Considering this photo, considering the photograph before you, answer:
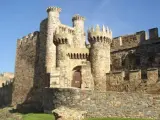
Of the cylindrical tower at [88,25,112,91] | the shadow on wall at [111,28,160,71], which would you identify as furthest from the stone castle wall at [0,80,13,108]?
the cylindrical tower at [88,25,112,91]

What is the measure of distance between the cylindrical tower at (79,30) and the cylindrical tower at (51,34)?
9.07 feet

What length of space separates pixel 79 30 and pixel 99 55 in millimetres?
12256

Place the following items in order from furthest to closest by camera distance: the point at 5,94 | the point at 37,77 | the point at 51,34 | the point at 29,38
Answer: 1. the point at 5,94
2. the point at 29,38
3. the point at 37,77
4. the point at 51,34

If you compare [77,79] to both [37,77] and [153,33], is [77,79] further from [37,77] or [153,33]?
[37,77]

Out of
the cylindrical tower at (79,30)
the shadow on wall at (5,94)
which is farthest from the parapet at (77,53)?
the shadow on wall at (5,94)

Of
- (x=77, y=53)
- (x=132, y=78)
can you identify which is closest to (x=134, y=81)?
(x=132, y=78)

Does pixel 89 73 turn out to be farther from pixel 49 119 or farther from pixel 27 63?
pixel 27 63

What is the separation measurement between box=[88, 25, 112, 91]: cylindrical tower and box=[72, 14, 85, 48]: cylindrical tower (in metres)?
9.07

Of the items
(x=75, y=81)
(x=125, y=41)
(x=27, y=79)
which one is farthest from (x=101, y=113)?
(x=27, y=79)

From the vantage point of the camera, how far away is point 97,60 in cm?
3422

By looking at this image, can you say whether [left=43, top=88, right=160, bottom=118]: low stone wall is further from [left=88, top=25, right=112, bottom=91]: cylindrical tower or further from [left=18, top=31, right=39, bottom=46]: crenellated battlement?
[left=18, top=31, right=39, bottom=46]: crenellated battlement

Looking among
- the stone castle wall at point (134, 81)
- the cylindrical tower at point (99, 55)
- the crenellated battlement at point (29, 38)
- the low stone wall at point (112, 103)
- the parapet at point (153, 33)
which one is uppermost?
the crenellated battlement at point (29, 38)

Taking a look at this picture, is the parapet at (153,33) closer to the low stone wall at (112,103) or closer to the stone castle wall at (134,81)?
the stone castle wall at (134,81)

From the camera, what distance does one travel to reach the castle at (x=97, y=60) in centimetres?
3206
